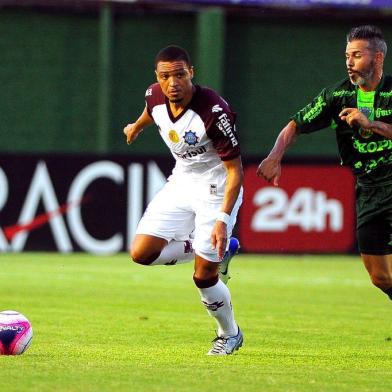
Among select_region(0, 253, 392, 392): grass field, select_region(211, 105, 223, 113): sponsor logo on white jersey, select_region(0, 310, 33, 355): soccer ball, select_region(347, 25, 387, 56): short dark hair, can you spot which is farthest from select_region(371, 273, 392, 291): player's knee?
select_region(0, 310, 33, 355): soccer ball

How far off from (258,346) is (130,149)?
54.6 ft

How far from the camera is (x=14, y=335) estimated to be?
9375 millimetres

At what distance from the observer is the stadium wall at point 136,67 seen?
2653 cm

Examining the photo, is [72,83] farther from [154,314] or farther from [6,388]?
[6,388]

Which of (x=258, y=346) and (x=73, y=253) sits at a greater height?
(x=258, y=346)

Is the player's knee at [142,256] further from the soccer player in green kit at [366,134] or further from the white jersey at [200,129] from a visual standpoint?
the soccer player in green kit at [366,134]

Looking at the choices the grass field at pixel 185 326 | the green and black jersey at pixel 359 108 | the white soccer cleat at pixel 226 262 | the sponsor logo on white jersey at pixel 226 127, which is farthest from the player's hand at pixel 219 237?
the white soccer cleat at pixel 226 262

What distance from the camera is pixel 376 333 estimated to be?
12.0 meters

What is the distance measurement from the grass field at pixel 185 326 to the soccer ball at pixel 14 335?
12 cm

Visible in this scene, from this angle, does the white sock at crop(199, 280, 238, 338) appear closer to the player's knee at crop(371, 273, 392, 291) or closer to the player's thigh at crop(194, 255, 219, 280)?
the player's thigh at crop(194, 255, 219, 280)

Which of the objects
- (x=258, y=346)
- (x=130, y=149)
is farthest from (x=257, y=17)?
(x=258, y=346)

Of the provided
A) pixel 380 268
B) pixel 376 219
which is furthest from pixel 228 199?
pixel 380 268

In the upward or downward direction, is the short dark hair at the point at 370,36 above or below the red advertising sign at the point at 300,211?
above

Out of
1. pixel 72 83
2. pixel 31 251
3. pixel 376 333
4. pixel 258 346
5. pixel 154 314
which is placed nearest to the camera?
pixel 258 346
